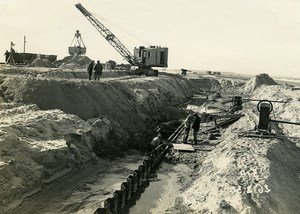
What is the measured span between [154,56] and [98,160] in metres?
34.1

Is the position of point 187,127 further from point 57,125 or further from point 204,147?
point 57,125

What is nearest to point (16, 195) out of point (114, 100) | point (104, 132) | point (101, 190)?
point (101, 190)

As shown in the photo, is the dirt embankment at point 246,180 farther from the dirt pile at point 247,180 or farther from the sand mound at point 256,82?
the sand mound at point 256,82

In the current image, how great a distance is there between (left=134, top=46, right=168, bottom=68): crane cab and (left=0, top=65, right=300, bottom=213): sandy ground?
26.0 m

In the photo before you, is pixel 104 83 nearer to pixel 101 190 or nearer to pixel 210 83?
pixel 101 190

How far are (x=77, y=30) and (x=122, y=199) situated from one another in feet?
194

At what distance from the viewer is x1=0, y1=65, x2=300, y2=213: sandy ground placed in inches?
419

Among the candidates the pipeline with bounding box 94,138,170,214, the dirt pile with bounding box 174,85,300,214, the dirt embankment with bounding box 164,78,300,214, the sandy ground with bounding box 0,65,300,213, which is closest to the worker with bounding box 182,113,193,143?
the sandy ground with bounding box 0,65,300,213

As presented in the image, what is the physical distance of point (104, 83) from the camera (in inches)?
1025

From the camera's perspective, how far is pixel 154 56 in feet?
160

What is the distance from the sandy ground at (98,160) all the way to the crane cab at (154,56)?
1024 inches

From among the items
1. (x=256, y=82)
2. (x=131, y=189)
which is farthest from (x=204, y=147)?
(x=256, y=82)

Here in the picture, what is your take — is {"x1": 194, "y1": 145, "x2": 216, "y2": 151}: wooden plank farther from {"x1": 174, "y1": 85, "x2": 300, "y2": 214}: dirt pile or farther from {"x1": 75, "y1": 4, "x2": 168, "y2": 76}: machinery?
{"x1": 75, "y1": 4, "x2": 168, "y2": 76}: machinery

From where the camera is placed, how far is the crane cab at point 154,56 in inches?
1921
